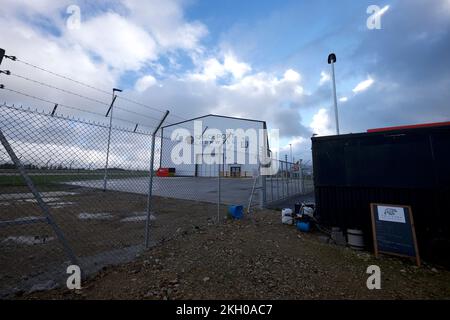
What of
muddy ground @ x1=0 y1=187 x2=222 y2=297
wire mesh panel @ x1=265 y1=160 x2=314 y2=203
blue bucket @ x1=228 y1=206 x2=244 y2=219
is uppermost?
wire mesh panel @ x1=265 y1=160 x2=314 y2=203

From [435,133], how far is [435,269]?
8.77 ft

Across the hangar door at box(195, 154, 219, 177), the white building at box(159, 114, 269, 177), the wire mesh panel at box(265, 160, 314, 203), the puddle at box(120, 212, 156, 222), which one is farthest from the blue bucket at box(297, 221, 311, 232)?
the hangar door at box(195, 154, 219, 177)

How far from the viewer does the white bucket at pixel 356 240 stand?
16.3ft

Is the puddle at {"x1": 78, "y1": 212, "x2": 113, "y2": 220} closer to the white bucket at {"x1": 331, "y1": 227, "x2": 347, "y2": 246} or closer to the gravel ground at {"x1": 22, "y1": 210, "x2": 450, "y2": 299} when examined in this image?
the gravel ground at {"x1": 22, "y1": 210, "x2": 450, "y2": 299}

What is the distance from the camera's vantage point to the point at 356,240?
5004 millimetres

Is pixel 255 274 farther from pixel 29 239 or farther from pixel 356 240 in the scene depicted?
pixel 29 239

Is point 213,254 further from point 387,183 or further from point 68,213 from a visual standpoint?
point 68,213

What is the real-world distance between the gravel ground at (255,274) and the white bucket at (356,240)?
285 mm

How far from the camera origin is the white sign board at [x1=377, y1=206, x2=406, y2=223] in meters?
4.67

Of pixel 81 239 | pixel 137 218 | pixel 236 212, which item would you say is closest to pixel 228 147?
pixel 137 218

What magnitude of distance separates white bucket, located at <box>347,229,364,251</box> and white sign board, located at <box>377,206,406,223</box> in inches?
22.5

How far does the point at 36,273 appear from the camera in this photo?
3.51 metres
